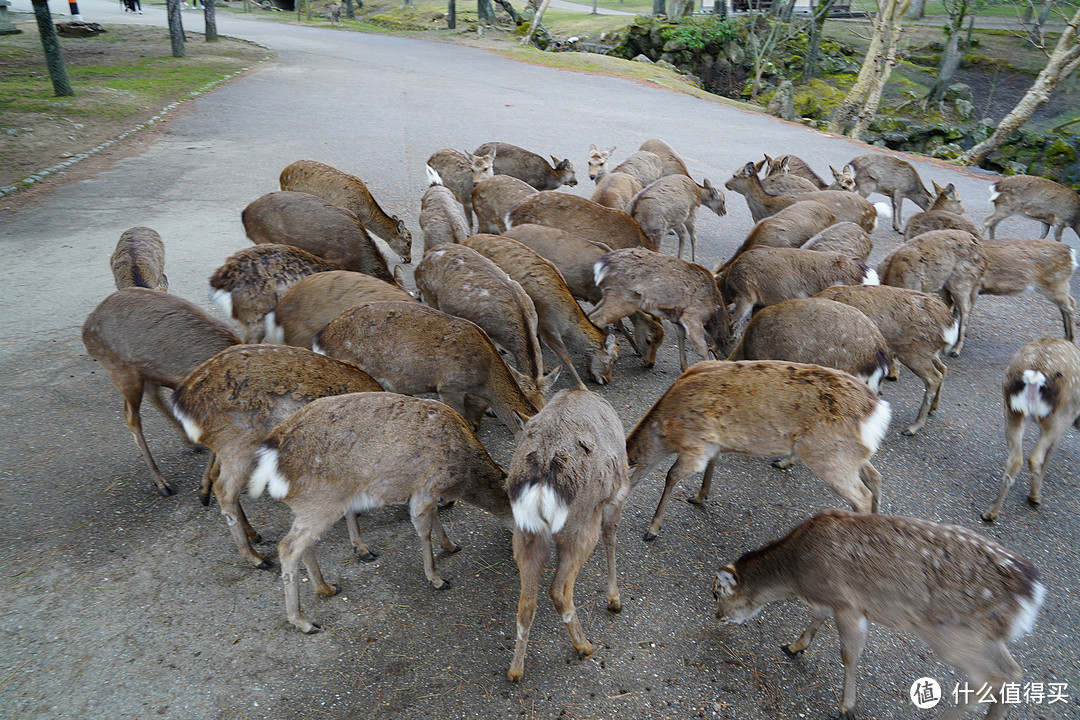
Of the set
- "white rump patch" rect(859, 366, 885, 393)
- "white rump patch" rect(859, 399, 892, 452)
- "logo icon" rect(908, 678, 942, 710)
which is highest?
"white rump patch" rect(859, 399, 892, 452)

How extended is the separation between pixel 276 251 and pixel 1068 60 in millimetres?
16169

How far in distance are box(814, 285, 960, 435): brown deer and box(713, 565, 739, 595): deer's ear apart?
268 cm

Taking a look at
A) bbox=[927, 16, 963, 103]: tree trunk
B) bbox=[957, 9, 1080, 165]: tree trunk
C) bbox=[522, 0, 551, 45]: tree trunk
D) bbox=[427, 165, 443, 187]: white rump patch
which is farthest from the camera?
bbox=[522, 0, 551, 45]: tree trunk

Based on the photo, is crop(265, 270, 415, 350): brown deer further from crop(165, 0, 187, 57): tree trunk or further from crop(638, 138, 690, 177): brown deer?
crop(165, 0, 187, 57): tree trunk

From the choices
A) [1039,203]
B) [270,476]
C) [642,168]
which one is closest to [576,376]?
[270,476]

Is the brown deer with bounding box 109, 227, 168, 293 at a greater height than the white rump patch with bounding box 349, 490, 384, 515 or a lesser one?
greater

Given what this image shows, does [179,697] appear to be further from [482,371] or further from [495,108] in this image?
[495,108]

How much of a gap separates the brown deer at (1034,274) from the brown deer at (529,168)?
5.32 meters

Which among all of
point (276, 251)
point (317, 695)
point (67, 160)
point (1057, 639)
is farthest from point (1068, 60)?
point (67, 160)

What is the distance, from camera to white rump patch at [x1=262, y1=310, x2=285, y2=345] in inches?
200

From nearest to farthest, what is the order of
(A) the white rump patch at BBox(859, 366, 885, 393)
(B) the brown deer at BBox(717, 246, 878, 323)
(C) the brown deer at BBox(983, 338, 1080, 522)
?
(C) the brown deer at BBox(983, 338, 1080, 522) < (A) the white rump patch at BBox(859, 366, 885, 393) < (B) the brown deer at BBox(717, 246, 878, 323)

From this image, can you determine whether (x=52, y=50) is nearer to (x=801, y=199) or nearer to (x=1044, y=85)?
(x=801, y=199)

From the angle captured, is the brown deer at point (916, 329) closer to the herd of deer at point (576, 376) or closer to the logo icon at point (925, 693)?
the herd of deer at point (576, 376)

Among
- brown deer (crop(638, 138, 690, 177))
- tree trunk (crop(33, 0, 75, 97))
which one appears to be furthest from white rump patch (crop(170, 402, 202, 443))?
tree trunk (crop(33, 0, 75, 97))
